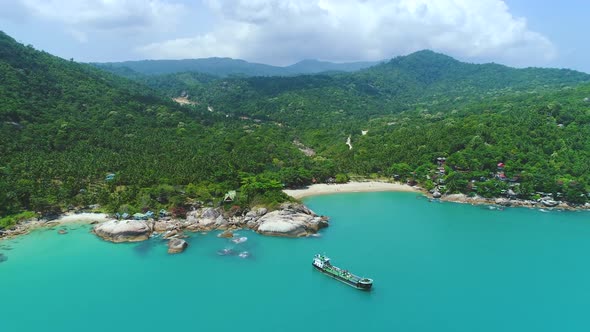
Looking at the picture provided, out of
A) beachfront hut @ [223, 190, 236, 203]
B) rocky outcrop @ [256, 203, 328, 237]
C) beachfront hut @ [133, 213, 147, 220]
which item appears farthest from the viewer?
beachfront hut @ [223, 190, 236, 203]

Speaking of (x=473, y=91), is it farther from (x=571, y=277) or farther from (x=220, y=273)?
(x=220, y=273)

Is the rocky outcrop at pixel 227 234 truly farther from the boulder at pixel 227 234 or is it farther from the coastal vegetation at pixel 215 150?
the coastal vegetation at pixel 215 150

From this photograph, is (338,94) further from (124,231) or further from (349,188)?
(124,231)

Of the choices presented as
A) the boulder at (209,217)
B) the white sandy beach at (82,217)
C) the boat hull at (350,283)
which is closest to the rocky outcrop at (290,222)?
the boulder at (209,217)

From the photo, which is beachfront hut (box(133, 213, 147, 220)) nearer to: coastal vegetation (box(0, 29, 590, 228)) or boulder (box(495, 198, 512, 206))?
coastal vegetation (box(0, 29, 590, 228))

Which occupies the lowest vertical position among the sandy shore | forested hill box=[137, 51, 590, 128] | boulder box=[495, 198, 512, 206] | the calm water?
the calm water

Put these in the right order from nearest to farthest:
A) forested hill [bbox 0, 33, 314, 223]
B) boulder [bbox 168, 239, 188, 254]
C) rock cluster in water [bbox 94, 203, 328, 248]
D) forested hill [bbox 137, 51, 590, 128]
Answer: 1. boulder [bbox 168, 239, 188, 254]
2. rock cluster in water [bbox 94, 203, 328, 248]
3. forested hill [bbox 0, 33, 314, 223]
4. forested hill [bbox 137, 51, 590, 128]

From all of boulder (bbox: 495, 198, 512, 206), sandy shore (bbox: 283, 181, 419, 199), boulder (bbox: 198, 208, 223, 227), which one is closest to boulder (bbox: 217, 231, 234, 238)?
boulder (bbox: 198, 208, 223, 227)

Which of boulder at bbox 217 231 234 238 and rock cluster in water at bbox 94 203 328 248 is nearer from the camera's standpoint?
rock cluster in water at bbox 94 203 328 248

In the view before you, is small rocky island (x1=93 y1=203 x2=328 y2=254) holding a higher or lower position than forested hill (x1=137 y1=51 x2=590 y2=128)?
lower
